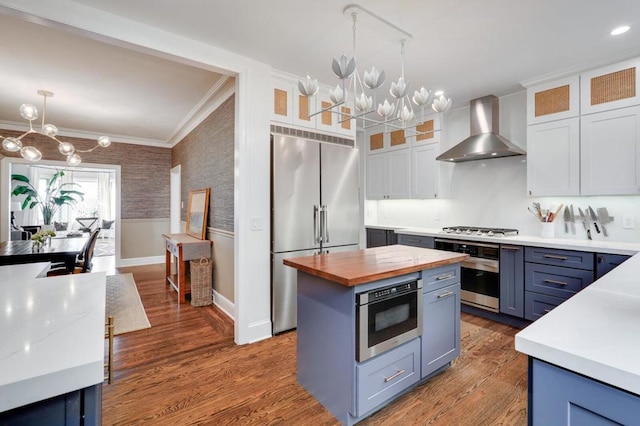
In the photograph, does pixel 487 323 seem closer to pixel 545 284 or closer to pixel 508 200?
pixel 545 284

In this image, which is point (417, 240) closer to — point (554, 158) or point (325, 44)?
point (554, 158)

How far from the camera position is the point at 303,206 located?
3275 mm

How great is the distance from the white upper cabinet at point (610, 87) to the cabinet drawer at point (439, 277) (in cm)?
229

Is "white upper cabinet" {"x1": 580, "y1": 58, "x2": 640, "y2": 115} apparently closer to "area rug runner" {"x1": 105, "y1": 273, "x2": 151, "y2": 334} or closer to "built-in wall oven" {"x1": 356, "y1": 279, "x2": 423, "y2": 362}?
"built-in wall oven" {"x1": 356, "y1": 279, "x2": 423, "y2": 362}

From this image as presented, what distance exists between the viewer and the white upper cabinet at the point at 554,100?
312 centimetres

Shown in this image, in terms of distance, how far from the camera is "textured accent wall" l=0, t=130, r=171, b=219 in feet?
20.3

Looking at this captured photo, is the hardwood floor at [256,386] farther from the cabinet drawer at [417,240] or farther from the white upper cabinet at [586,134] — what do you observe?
the white upper cabinet at [586,134]

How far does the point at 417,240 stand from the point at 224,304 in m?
2.63

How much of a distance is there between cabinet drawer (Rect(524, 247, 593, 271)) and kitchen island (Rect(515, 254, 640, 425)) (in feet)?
7.25

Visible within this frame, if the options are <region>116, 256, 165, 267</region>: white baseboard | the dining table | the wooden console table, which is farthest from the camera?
<region>116, 256, 165, 267</region>: white baseboard

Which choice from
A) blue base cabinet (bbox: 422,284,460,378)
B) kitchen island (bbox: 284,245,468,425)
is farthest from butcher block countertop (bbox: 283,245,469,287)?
blue base cabinet (bbox: 422,284,460,378)

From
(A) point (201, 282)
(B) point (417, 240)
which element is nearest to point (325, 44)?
(B) point (417, 240)

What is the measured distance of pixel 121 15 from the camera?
2.29 meters

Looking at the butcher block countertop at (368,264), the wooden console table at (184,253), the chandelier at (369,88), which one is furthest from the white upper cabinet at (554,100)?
the wooden console table at (184,253)
